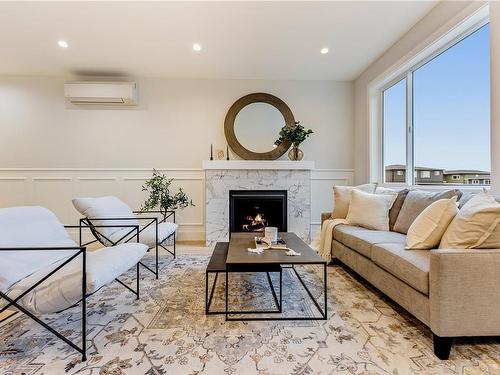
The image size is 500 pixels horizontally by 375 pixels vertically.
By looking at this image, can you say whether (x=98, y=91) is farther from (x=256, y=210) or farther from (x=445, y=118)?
(x=445, y=118)

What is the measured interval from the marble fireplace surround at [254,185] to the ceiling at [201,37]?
147cm

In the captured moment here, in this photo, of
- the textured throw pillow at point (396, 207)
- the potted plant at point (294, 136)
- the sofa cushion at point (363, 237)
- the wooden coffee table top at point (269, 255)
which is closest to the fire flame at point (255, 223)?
the potted plant at point (294, 136)

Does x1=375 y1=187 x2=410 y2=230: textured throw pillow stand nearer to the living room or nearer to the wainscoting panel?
the living room

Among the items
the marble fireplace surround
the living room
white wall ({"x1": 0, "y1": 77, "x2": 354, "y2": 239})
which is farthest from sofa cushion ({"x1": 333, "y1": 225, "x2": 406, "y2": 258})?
white wall ({"x1": 0, "y1": 77, "x2": 354, "y2": 239})

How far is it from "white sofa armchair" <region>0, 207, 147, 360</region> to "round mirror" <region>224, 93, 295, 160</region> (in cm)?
277

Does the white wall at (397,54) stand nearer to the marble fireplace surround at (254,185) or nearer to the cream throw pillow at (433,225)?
the marble fireplace surround at (254,185)

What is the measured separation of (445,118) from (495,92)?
82 centimetres

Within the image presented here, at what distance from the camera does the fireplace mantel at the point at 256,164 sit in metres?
4.41

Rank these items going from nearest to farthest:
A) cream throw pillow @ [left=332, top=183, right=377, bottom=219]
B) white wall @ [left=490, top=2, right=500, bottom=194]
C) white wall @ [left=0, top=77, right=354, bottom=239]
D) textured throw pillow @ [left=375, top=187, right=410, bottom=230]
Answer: white wall @ [left=490, top=2, right=500, bottom=194], textured throw pillow @ [left=375, top=187, right=410, bottom=230], cream throw pillow @ [left=332, top=183, right=377, bottom=219], white wall @ [left=0, top=77, right=354, bottom=239]

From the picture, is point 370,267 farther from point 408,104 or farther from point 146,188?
point 146,188

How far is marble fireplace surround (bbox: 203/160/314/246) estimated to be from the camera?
14.5 ft

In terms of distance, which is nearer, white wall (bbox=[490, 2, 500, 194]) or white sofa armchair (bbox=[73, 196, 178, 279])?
white wall (bbox=[490, 2, 500, 194])

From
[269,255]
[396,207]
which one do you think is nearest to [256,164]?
[396,207]

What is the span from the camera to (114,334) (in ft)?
6.09
